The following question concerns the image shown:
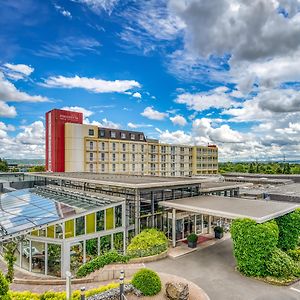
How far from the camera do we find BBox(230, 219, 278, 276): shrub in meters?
15.2

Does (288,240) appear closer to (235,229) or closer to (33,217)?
(235,229)

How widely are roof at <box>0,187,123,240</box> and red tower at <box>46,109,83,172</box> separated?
30.0 metres

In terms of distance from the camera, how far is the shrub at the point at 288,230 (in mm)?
19188

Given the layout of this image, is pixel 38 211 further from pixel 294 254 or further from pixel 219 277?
pixel 294 254

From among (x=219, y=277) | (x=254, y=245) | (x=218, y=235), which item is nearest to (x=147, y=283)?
(x=219, y=277)

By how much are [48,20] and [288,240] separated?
79.6 feet

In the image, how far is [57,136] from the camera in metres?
54.2

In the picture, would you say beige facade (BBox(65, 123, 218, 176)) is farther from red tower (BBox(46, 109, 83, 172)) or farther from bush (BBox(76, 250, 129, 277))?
bush (BBox(76, 250, 129, 277))

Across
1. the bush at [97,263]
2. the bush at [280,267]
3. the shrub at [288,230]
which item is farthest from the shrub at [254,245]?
the bush at [97,263]

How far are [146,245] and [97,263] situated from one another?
3.77 metres

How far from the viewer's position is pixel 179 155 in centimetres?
7669

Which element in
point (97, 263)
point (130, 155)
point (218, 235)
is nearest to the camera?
point (97, 263)

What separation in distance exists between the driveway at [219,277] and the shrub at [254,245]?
73 centimetres

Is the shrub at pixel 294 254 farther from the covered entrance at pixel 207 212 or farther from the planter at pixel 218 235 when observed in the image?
the planter at pixel 218 235
